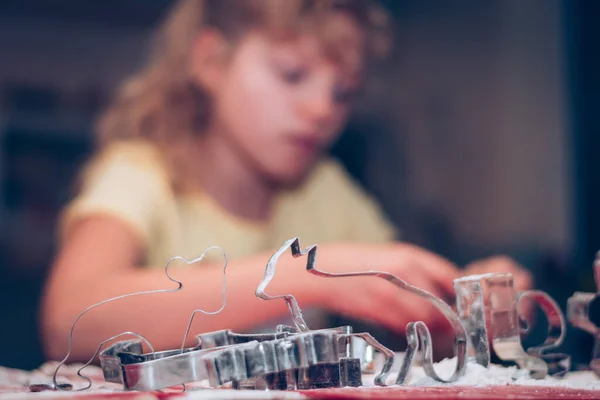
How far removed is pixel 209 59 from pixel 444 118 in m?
0.44

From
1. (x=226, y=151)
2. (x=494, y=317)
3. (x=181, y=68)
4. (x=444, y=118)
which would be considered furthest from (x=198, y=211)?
(x=494, y=317)

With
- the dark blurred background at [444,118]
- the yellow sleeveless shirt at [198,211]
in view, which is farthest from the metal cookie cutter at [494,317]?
the dark blurred background at [444,118]

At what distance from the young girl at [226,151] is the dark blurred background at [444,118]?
47 millimetres

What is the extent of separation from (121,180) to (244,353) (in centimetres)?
73

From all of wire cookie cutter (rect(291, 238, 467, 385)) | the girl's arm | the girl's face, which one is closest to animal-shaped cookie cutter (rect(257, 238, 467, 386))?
wire cookie cutter (rect(291, 238, 467, 385))

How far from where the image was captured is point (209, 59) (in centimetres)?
106

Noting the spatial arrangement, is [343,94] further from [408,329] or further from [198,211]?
[408,329]

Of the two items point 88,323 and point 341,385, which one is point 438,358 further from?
point 88,323

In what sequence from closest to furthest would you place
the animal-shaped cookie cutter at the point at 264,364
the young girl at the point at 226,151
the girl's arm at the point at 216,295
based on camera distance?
the animal-shaped cookie cutter at the point at 264,364, the girl's arm at the point at 216,295, the young girl at the point at 226,151

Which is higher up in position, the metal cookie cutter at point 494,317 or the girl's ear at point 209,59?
the girl's ear at point 209,59

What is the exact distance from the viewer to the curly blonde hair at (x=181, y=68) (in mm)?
1042

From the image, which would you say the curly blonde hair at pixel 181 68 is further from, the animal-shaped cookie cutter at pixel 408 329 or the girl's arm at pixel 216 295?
the animal-shaped cookie cutter at pixel 408 329

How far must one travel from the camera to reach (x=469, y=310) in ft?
1.12

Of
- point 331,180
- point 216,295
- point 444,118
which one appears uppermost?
point 444,118
